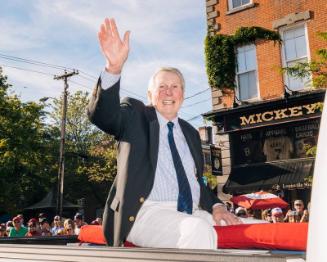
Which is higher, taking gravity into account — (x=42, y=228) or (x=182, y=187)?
(x=182, y=187)

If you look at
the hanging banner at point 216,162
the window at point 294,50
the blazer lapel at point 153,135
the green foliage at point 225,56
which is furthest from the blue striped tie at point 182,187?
the green foliage at point 225,56

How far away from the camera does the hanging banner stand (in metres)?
17.2

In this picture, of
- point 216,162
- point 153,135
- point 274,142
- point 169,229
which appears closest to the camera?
point 169,229

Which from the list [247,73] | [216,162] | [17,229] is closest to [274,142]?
[216,162]

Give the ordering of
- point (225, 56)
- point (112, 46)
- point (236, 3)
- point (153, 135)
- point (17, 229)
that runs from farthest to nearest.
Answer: point (236, 3), point (225, 56), point (17, 229), point (153, 135), point (112, 46)

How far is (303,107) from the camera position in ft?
52.7

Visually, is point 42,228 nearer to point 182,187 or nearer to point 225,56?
point 225,56

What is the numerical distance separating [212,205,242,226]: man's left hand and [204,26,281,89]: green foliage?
14839mm

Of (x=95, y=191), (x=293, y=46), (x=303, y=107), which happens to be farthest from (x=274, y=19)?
(x=95, y=191)

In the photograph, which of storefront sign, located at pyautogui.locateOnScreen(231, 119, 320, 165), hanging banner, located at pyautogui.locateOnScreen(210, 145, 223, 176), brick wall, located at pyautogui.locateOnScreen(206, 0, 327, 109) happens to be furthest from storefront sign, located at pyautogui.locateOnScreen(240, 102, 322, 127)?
hanging banner, located at pyautogui.locateOnScreen(210, 145, 223, 176)

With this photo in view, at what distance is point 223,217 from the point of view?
314cm

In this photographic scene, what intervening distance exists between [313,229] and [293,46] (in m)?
16.5

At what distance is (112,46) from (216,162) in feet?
48.8

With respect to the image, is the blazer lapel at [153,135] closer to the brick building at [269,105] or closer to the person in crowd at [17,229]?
the person in crowd at [17,229]
